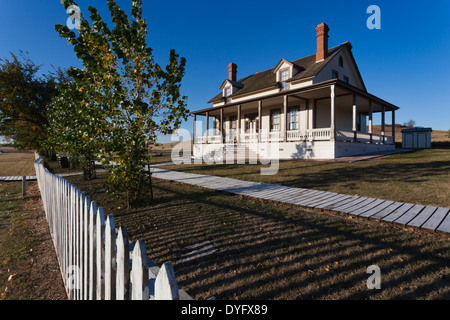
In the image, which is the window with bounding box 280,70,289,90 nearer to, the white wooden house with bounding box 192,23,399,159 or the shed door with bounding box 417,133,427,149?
the white wooden house with bounding box 192,23,399,159

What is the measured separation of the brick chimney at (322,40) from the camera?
18516mm

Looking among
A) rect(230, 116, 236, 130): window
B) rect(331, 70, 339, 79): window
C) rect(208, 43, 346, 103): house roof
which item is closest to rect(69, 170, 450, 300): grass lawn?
rect(208, 43, 346, 103): house roof

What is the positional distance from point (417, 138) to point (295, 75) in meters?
15.9

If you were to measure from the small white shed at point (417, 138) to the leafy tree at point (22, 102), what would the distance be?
37201 millimetres

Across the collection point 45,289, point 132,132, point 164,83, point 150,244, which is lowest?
point 45,289

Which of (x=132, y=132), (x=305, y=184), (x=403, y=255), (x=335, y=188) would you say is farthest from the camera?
(x=305, y=184)

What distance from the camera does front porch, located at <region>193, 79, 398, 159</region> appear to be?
48.5 ft

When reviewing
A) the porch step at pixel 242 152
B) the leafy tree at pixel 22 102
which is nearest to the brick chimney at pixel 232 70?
the porch step at pixel 242 152
